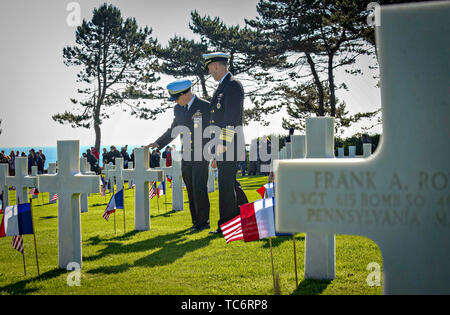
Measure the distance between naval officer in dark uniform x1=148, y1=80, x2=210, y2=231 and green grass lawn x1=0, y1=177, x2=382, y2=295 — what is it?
0.47m

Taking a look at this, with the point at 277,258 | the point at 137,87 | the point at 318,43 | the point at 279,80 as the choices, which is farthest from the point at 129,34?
the point at 277,258

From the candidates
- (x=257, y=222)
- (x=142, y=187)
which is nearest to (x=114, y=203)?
(x=142, y=187)

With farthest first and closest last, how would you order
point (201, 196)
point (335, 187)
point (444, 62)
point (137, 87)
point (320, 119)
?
1. point (137, 87)
2. point (201, 196)
3. point (320, 119)
4. point (335, 187)
5. point (444, 62)

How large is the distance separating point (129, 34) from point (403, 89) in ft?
119

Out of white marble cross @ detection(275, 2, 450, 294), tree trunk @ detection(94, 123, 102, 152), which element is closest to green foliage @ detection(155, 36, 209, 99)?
tree trunk @ detection(94, 123, 102, 152)

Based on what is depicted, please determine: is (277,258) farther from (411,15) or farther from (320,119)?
(411,15)

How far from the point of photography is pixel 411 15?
82.9 inches

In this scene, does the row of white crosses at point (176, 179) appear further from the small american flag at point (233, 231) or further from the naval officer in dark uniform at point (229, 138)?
the small american flag at point (233, 231)

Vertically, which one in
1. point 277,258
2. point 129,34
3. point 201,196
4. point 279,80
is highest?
point 129,34

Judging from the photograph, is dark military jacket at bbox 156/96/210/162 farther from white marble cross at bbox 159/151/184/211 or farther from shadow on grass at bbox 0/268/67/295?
shadow on grass at bbox 0/268/67/295

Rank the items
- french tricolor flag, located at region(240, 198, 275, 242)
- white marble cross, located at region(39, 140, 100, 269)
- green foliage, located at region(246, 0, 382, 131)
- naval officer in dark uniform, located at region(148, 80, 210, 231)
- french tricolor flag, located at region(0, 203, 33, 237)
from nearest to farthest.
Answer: french tricolor flag, located at region(240, 198, 275, 242)
french tricolor flag, located at region(0, 203, 33, 237)
white marble cross, located at region(39, 140, 100, 269)
naval officer in dark uniform, located at region(148, 80, 210, 231)
green foliage, located at region(246, 0, 382, 131)

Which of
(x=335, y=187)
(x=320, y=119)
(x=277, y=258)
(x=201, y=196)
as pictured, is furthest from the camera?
(x=201, y=196)

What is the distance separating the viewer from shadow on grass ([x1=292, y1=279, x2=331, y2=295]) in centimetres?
335

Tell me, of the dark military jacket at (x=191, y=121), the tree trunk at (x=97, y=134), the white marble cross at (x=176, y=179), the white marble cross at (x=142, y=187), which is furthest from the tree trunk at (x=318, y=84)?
the white marble cross at (x=142, y=187)
